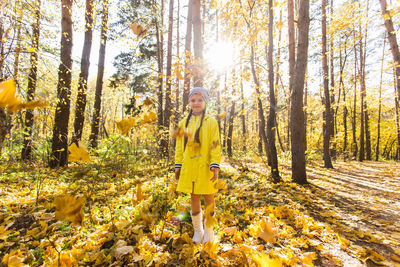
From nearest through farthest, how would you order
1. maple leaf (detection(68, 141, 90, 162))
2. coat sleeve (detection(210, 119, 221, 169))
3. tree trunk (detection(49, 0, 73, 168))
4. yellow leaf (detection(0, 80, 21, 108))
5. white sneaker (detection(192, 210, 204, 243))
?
yellow leaf (detection(0, 80, 21, 108)), maple leaf (detection(68, 141, 90, 162)), coat sleeve (detection(210, 119, 221, 169)), white sneaker (detection(192, 210, 204, 243)), tree trunk (detection(49, 0, 73, 168))

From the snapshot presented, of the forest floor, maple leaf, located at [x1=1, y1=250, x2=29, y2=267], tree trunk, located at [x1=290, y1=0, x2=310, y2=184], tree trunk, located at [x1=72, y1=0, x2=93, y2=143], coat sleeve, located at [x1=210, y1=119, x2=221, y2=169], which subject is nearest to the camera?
maple leaf, located at [x1=1, y1=250, x2=29, y2=267]

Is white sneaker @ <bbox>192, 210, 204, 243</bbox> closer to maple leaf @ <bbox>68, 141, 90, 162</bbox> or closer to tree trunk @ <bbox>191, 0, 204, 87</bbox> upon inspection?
maple leaf @ <bbox>68, 141, 90, 162</bbox>

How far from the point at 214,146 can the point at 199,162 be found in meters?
0.32

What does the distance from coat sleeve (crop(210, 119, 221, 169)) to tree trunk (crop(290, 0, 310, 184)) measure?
3.55 meters

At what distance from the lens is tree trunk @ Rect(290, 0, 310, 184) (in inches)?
184

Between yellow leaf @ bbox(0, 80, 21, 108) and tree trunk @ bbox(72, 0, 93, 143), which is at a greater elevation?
tree trunk @ bbox(72, 0, 93, 143)

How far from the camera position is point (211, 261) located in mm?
1752

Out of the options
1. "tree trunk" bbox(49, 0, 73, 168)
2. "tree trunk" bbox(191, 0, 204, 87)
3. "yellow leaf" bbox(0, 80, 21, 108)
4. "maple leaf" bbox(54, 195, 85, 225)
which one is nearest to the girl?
"maple leaf" bbox(54, 195, 85, 225)

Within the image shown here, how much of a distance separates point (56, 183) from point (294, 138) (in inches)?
233

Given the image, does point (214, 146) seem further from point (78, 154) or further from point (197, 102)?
point (78, 154)

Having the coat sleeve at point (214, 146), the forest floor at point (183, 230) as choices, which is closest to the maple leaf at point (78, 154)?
the forest floor at point (183, 230)

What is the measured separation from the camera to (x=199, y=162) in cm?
204

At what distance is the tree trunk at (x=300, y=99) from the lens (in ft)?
15.3

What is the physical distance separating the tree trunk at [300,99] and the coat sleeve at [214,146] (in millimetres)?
3548
